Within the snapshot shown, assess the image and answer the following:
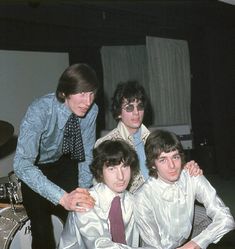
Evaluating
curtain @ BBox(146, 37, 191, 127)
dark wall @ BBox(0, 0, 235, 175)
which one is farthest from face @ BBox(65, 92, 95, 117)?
curtain @ BBox(146, 37, 191, 127)

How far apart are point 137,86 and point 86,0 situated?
6.84ft

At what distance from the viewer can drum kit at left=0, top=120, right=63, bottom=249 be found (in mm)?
3039

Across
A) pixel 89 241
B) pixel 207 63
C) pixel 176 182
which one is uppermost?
pixel 207 63

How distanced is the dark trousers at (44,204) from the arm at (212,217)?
842 millimetres

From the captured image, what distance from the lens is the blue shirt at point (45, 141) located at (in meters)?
2.10

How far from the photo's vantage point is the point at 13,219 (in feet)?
10.1

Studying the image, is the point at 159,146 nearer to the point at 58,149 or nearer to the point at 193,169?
the point at 193,169

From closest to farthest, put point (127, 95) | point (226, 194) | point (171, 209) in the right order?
point (171, 209), point (127, 95), point (226, 194)

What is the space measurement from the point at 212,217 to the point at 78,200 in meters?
0.74

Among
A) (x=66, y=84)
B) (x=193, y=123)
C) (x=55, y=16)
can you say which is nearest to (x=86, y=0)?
(x=55, y=16)

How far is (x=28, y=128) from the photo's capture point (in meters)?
2.15

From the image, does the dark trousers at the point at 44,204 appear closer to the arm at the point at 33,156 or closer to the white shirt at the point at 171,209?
the arm at the point at 33,156

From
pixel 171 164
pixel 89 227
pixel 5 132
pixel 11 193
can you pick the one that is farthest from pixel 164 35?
pixel 89 227

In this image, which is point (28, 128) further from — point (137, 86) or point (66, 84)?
point (137, 86)
